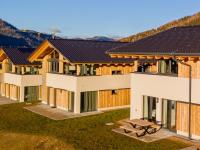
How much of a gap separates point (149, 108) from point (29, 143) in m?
8.57

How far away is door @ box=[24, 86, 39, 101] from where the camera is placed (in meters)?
38.9

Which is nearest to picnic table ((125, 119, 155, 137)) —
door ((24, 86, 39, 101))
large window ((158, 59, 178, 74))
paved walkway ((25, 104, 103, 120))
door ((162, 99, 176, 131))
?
door ((162, 99, 176, 131))

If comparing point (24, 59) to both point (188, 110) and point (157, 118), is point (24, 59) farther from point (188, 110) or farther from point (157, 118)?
point (188, 110)

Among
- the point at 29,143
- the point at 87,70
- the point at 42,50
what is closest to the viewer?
the point at 29,143

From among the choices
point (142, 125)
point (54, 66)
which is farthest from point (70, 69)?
point (142, 125)

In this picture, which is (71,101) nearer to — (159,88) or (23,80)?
(23,80)

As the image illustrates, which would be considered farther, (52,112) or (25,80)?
(25,80)

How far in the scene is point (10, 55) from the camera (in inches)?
1556

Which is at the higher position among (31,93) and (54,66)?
(54,66)

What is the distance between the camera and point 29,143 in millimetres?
21672

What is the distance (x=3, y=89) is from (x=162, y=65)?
2477cm

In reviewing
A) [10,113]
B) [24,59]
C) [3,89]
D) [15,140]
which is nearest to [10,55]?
[24,59]

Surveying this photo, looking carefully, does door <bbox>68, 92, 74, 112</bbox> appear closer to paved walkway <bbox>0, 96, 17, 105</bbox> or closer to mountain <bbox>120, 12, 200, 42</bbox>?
paved walkway <bbox>0, 96, 17, 105</bbox>

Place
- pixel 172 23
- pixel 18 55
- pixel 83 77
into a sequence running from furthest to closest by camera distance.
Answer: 1. pixel 172 23
2. pixel 18 55
3. pixel 83 77
